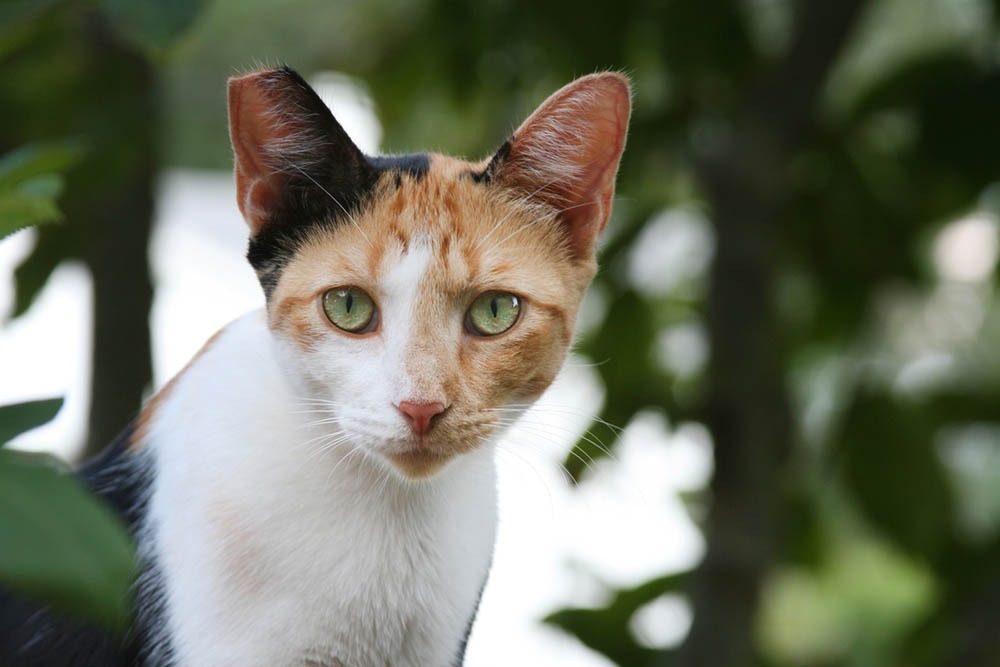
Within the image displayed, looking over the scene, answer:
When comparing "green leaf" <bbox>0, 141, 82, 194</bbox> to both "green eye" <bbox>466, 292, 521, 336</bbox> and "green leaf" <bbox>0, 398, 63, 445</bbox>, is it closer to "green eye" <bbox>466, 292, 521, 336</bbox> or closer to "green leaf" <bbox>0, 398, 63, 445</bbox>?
"green leaf" <bbox>0, 398, 63, 445</bbox>

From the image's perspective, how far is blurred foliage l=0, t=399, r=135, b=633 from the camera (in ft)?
1.73

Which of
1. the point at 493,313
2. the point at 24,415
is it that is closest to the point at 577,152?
the point at 493,313

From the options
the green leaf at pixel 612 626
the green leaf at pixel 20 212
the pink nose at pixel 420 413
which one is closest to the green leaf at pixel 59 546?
the green leaf at pixel 20 212

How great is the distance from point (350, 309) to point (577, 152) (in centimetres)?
24

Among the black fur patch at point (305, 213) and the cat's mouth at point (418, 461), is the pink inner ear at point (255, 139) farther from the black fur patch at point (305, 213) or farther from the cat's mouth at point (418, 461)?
the cat's mouth at point (418, 461)

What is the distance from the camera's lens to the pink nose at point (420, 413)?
0.92m

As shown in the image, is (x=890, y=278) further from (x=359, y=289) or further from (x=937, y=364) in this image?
(x=359, y=289)

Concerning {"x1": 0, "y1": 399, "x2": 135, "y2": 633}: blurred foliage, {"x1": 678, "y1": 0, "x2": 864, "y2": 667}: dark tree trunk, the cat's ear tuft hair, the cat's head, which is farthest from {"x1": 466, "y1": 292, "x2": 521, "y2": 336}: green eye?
{"x1": 678, "y1": 0, "x2": 864, "y2": 667}: dark tree trunk

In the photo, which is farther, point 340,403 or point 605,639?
point 605,639

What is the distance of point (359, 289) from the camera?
3.21 ft

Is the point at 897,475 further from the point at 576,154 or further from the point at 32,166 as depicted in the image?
the point at 32,166

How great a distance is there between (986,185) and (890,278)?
34 cm

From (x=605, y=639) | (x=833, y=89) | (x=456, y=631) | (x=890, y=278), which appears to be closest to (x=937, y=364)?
(x=890, y=278)

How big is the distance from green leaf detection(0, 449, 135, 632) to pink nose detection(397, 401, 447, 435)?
0.38 meters
